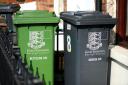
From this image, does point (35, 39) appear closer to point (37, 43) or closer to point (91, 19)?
point (37, 43)

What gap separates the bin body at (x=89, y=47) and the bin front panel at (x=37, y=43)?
36 cm

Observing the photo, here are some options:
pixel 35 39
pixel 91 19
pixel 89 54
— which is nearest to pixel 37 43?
pixel 35 39

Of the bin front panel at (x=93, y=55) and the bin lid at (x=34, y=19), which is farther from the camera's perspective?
the bin lid at (x=34, y=19)

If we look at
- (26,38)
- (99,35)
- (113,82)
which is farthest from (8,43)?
(113,82)

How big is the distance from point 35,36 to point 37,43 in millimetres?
106

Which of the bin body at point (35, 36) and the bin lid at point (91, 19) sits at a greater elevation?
the bin lid at point (91, 19)

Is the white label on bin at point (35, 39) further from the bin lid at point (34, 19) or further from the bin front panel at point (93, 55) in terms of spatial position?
the bin front panel at point (93, 55)

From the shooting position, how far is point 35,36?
5.82 metres

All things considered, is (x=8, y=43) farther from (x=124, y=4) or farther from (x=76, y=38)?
(x=124, y=4)

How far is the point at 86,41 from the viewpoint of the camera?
5375 mm

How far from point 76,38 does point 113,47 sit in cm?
88

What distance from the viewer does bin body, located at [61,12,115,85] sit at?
5352mm

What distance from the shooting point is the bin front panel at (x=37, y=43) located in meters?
5.80

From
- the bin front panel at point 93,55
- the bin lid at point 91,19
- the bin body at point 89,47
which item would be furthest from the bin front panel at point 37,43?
the bin front panel at point 93,55
